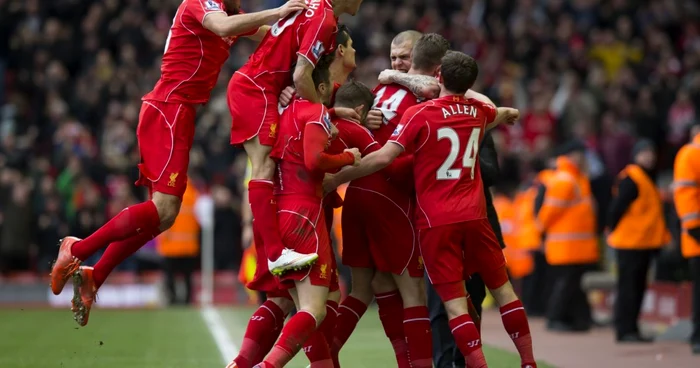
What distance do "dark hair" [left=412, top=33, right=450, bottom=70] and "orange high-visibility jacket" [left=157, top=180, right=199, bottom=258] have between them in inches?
509

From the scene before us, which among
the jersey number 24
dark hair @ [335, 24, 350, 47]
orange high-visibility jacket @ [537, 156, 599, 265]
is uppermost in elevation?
dark hair @ [335, 24, 350, 47]

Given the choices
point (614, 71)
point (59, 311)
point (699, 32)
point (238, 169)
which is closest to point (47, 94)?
point (238, 169)

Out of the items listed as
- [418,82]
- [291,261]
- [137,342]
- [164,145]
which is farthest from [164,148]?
[137,342]

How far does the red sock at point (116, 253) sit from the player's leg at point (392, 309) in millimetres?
1718

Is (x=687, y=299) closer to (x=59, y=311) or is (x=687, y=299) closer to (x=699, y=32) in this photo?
(x=59, y=311)

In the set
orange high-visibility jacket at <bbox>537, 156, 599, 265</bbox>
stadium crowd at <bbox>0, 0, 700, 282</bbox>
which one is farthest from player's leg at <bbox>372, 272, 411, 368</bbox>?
stadium crowd at <bbox>0, 0, 700, 282</bbox>

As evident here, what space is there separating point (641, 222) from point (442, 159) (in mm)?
6585

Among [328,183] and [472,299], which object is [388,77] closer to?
[328,183]

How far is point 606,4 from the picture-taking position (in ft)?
94.9

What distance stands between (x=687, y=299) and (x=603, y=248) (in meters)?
5.28

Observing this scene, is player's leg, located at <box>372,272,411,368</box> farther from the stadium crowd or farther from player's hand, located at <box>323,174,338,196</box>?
the stadium crowd

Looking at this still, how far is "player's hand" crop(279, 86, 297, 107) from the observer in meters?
8.84

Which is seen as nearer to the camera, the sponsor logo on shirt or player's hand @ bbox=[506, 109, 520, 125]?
the sponsor logo on shirt

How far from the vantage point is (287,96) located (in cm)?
886
